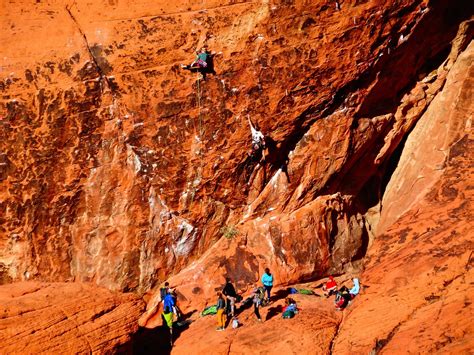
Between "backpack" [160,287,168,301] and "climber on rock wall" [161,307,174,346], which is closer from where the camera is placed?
"climber on rock wall" [161,307,174,346]

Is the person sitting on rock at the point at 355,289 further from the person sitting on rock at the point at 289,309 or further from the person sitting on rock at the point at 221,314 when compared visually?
the person sitting on rock at the point at 221,314

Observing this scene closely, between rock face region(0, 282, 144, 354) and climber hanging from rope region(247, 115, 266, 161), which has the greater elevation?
climber hanging from rope region(247, 115, 266, 161)

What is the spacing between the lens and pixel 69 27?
1594 cm

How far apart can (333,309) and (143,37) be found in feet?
28.7

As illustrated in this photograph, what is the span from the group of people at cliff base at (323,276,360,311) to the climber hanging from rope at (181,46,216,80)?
21.9ft

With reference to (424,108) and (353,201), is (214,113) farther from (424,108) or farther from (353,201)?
(424,108)

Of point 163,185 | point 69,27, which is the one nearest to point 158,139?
point 163,185

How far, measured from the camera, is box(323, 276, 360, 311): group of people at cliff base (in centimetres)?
1554

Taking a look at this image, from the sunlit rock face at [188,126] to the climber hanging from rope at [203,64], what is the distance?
0.54 feet

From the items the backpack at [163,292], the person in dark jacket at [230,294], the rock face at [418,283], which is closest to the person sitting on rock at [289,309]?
the rock face at [418,283]

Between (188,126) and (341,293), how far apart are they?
19.8 ft

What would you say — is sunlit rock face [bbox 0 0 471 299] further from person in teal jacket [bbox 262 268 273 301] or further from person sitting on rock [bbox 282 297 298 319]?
person sitting on rock [bbox 282 297 298 319]

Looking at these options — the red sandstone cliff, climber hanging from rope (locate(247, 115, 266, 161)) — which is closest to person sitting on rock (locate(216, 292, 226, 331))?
the red sandstone cliff

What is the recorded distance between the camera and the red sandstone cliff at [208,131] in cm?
1573
